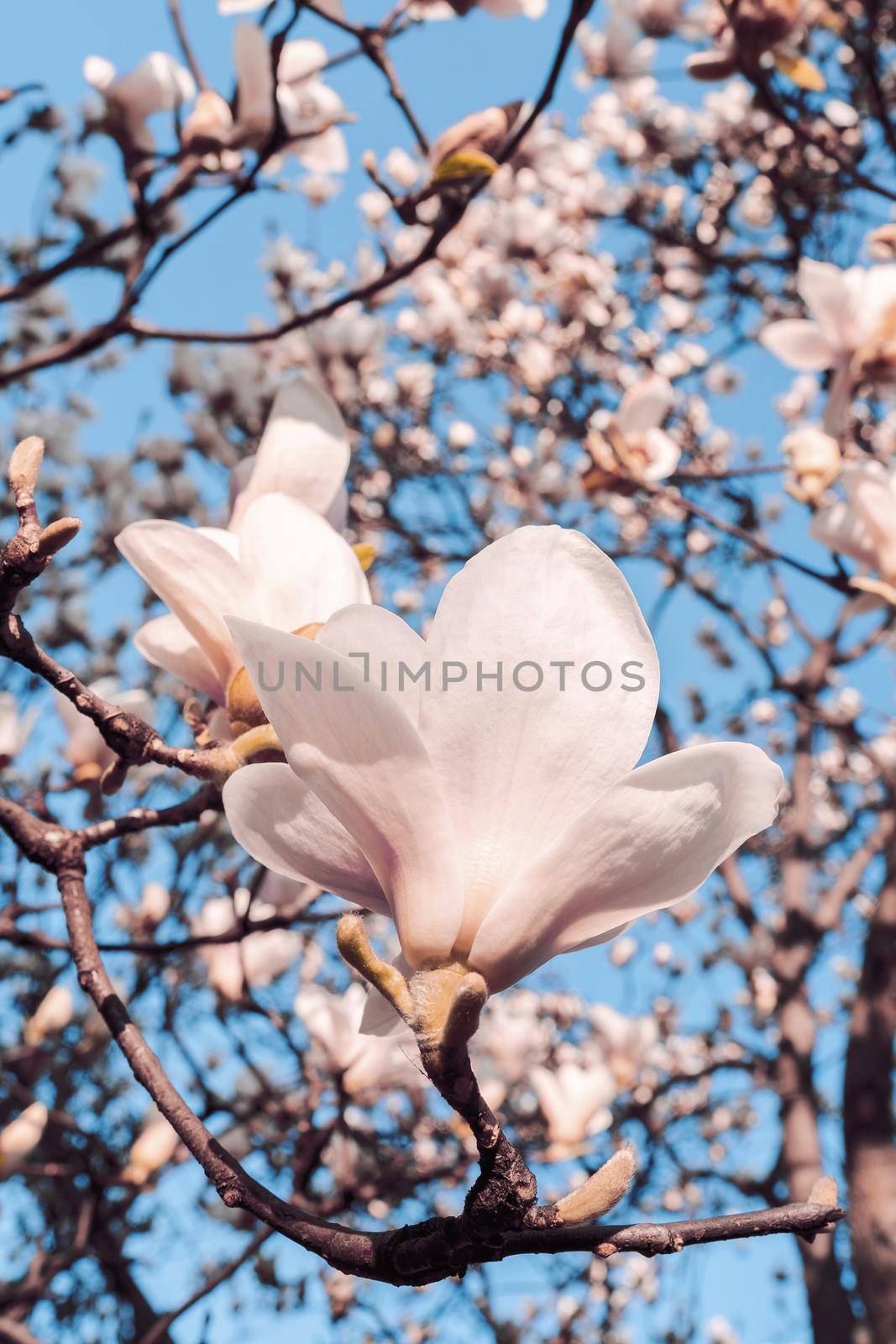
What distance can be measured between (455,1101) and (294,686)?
16 cm

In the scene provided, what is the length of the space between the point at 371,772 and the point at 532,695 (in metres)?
0.07

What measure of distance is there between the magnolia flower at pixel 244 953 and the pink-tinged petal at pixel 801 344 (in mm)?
1155

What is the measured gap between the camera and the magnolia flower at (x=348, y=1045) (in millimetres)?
1764

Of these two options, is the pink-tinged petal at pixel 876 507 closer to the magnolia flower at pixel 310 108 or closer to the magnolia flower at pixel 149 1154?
the magnolia flower at pixel 310 108

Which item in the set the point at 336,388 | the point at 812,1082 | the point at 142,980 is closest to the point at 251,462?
the point at 142,980

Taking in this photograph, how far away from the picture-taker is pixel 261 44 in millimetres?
1500

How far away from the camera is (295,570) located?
2.20 feet

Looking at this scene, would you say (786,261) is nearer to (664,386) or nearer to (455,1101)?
(664,386)

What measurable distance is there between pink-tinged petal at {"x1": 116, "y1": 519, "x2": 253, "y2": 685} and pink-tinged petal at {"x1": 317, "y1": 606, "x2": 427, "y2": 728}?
0.73 ft

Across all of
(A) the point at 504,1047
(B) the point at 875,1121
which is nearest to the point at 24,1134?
(B) the point at 875,1121

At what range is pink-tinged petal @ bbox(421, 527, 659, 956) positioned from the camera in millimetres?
451

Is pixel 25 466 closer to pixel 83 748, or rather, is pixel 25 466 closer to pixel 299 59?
pixel 83 748

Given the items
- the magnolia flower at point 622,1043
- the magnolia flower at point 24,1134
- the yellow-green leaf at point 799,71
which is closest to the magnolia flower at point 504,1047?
the magnolia flower at point 622,1043

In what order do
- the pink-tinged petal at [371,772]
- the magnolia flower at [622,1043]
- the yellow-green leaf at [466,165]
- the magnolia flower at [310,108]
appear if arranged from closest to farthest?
the pink-tinged petal at [371,772], the yellow-green leaf at [466,165], the magnolia flower at [310,108], the magnolia flower at [622,1043]
